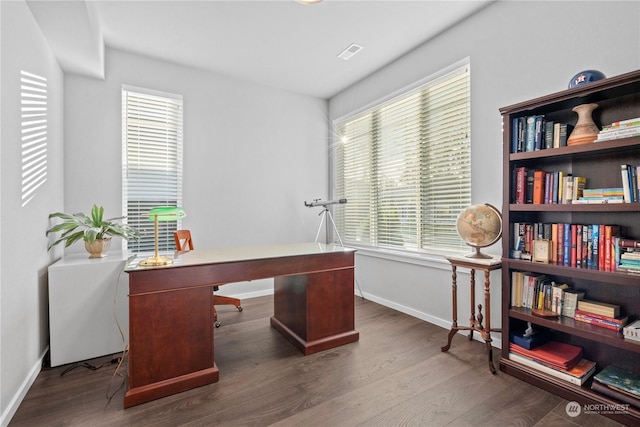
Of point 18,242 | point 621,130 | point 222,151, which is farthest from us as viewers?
point 222,151

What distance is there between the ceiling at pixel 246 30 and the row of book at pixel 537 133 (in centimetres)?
126

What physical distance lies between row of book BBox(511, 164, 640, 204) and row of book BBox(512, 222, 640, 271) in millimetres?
175

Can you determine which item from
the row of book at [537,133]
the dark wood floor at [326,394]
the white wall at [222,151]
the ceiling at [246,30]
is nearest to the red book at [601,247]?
the row of book at [537,133]

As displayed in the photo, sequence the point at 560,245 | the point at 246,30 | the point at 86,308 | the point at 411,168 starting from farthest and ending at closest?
the point at 411,168 < the point at 246,30 < the point at 86,308 < the point at 560,245

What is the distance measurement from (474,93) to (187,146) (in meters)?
3.18

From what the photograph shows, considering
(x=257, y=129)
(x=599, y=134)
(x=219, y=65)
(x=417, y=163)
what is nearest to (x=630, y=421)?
(x=599, y=134)

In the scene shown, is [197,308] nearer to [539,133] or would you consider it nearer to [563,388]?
[563,388]

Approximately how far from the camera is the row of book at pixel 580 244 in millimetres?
1794

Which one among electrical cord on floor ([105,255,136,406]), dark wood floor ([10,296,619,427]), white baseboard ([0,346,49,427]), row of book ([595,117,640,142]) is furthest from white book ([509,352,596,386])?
white baseboard ([0,346,49,427])

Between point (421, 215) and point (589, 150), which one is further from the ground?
point (589, 150)

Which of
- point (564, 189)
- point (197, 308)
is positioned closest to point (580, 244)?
point (564, 189)

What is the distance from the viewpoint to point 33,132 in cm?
223

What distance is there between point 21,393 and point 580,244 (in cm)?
366

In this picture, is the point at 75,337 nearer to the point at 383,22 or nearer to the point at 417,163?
the point at 417,163
